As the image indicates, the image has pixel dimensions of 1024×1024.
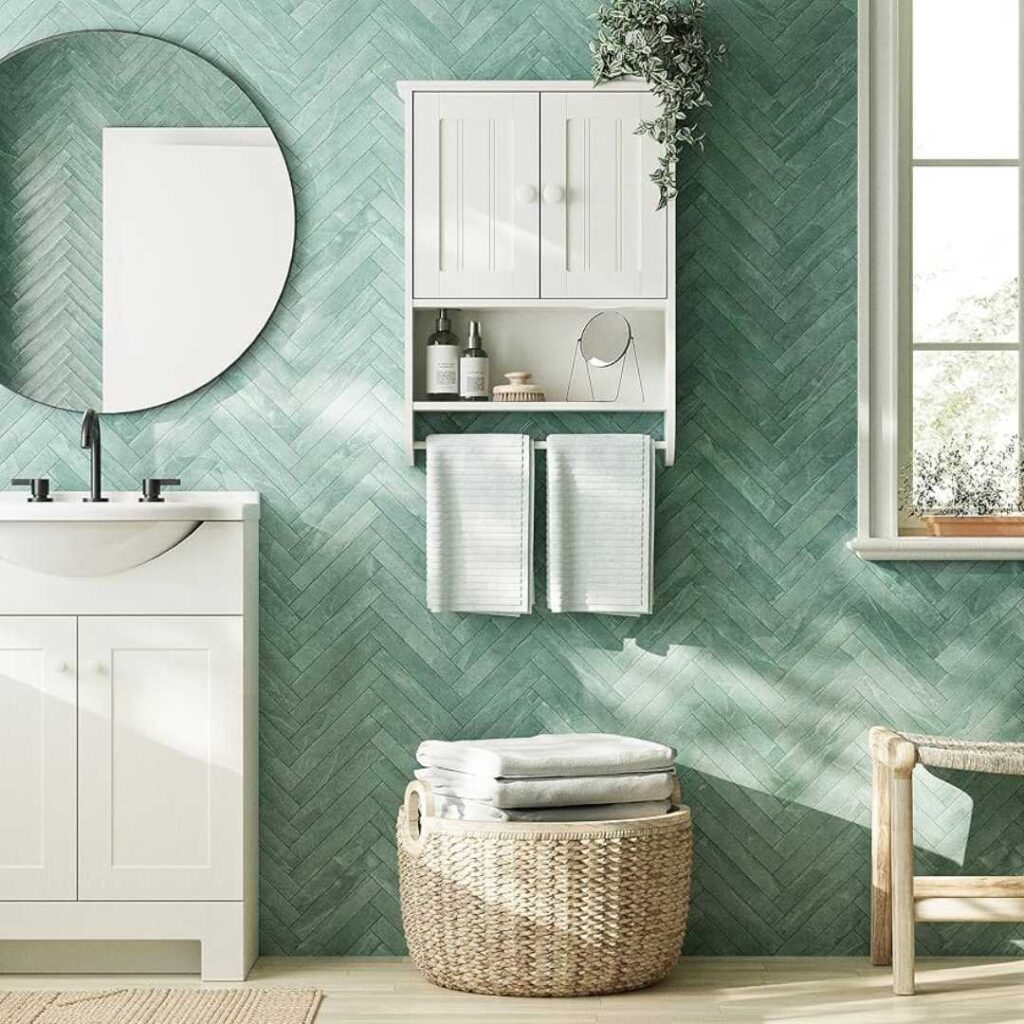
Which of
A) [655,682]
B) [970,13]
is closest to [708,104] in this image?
[970,13]

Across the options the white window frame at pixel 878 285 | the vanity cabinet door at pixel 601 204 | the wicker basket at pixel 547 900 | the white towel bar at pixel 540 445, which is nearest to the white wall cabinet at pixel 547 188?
the vanity cabinet door at pixel 601 204

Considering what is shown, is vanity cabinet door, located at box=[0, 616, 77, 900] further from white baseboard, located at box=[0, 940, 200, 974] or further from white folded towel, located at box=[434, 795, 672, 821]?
white folded towel, located at box=[434, 795, 672, 821]

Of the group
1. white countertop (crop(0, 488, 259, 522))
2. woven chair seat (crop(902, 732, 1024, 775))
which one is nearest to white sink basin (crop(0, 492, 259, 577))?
white countertop (crop(0, 488, 259, 522))

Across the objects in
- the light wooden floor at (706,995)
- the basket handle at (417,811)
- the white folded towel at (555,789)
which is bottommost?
the light wooden floor at (706,995)

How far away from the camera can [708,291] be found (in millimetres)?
3148

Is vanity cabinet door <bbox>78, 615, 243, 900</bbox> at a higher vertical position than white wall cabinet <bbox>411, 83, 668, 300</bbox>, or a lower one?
lower

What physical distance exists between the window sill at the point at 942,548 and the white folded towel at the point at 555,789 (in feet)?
2.25

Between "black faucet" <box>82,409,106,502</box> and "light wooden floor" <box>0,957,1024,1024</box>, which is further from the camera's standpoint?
"black faucet" <box>82,409,106,502</box>

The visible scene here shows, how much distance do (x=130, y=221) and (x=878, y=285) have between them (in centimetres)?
167

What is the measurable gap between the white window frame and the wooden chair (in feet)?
1.52

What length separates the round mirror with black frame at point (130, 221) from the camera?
3119mm

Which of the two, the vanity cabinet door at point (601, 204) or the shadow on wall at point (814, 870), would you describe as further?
the shadow on wall at point (814, 870)

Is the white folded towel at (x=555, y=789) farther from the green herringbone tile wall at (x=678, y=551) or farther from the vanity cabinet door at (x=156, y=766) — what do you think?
the vanity cabinet door at (x=156, y=766)

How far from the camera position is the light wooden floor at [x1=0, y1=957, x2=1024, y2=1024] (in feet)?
8.94
